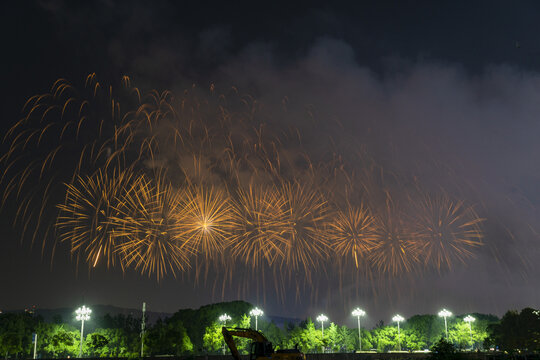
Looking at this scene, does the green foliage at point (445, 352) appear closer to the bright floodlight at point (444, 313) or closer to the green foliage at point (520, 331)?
the green foliage at point (520, 331)

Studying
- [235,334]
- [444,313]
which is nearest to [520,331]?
[444,313]

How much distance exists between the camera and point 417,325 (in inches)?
4476

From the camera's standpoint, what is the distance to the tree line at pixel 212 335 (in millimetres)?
70312

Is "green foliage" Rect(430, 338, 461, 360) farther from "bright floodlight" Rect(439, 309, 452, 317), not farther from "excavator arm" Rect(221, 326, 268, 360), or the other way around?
"bright floodlight" Rect(439, 309, 452, 317)

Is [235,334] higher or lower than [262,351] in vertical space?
higher

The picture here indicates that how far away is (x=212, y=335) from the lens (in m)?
75.1

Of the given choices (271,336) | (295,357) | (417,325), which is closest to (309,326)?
(271,336)

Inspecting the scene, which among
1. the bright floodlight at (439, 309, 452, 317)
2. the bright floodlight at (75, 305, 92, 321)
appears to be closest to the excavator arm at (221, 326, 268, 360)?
the bright floodlight at (75, 305, 92, 321)

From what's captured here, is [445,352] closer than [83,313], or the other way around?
[445,352]

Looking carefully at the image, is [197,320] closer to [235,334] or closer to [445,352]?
[235,334]

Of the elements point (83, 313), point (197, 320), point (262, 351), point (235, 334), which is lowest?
point (197, 320)

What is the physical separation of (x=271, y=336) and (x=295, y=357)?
8875 centimetres

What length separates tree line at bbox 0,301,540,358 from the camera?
7031 cm

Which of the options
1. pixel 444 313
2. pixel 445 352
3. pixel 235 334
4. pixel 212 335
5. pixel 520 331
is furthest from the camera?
pixel 444 313
